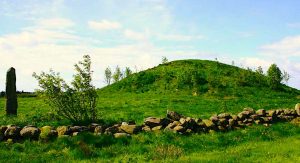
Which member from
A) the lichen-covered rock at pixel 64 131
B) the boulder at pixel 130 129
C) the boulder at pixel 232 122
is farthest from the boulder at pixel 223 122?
the lichen-covered rock at pixel 64 131

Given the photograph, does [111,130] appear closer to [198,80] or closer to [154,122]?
[154,122]

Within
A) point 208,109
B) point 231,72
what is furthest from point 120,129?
point 231,72

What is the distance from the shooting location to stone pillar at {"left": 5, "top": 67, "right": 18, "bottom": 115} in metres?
35.3

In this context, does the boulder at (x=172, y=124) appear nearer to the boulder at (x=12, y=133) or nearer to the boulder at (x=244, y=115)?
the boulder at (x=244, y=115)

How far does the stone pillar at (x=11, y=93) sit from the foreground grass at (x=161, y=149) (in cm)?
1709

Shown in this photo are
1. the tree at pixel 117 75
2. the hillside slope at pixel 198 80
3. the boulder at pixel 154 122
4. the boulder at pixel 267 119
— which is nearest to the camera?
the boulder at pixel 154 122

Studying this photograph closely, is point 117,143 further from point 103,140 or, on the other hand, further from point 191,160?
point 191,160

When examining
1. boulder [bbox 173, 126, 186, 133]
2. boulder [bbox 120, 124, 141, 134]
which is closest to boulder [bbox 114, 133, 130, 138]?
boulder [bbox 120, 124, 141, 134]

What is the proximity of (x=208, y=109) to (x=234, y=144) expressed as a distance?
1551 centimetres

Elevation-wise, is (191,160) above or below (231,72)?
below

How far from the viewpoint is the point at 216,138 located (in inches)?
814

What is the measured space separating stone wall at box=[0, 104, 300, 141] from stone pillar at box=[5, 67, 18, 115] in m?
15.4

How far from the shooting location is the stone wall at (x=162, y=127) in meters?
20.0

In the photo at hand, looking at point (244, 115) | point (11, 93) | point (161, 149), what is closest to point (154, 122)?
point (161, 149)
